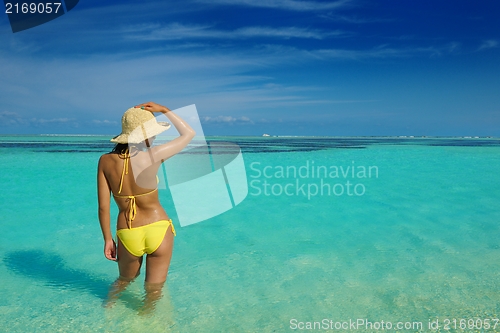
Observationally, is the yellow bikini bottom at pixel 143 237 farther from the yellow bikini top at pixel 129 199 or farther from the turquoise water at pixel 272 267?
the turquoise water at pixel 272 267

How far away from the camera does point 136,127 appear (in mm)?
2453

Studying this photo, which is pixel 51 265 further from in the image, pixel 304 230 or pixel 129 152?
pixel 304 230

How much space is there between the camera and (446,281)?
3.70 meters

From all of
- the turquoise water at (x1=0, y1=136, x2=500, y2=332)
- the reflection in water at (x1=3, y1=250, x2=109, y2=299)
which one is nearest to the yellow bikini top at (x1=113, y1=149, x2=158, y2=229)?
the turquoise water at (x1=0, y1=136, x2=500, y2=332)

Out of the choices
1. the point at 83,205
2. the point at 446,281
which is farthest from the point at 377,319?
the point at 83,205

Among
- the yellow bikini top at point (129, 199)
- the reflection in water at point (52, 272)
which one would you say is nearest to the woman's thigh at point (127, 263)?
the yellow bikini top at point (129, 199)

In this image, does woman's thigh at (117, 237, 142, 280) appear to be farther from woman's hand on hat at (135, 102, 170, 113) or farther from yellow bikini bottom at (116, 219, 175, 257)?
woman's hand on hat at (135, 102, 170, 113)

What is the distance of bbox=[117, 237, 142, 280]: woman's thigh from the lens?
2770 millimetres

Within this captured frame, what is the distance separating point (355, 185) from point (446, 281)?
6678 millimetres

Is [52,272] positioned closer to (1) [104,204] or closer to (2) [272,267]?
(1) [104,204]

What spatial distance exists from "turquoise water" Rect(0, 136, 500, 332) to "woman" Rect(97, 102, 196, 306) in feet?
1.94

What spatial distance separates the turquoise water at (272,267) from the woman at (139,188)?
1.94ft

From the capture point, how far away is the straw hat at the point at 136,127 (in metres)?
2.45

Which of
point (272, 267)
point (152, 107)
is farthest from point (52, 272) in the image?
point (152, 107)
